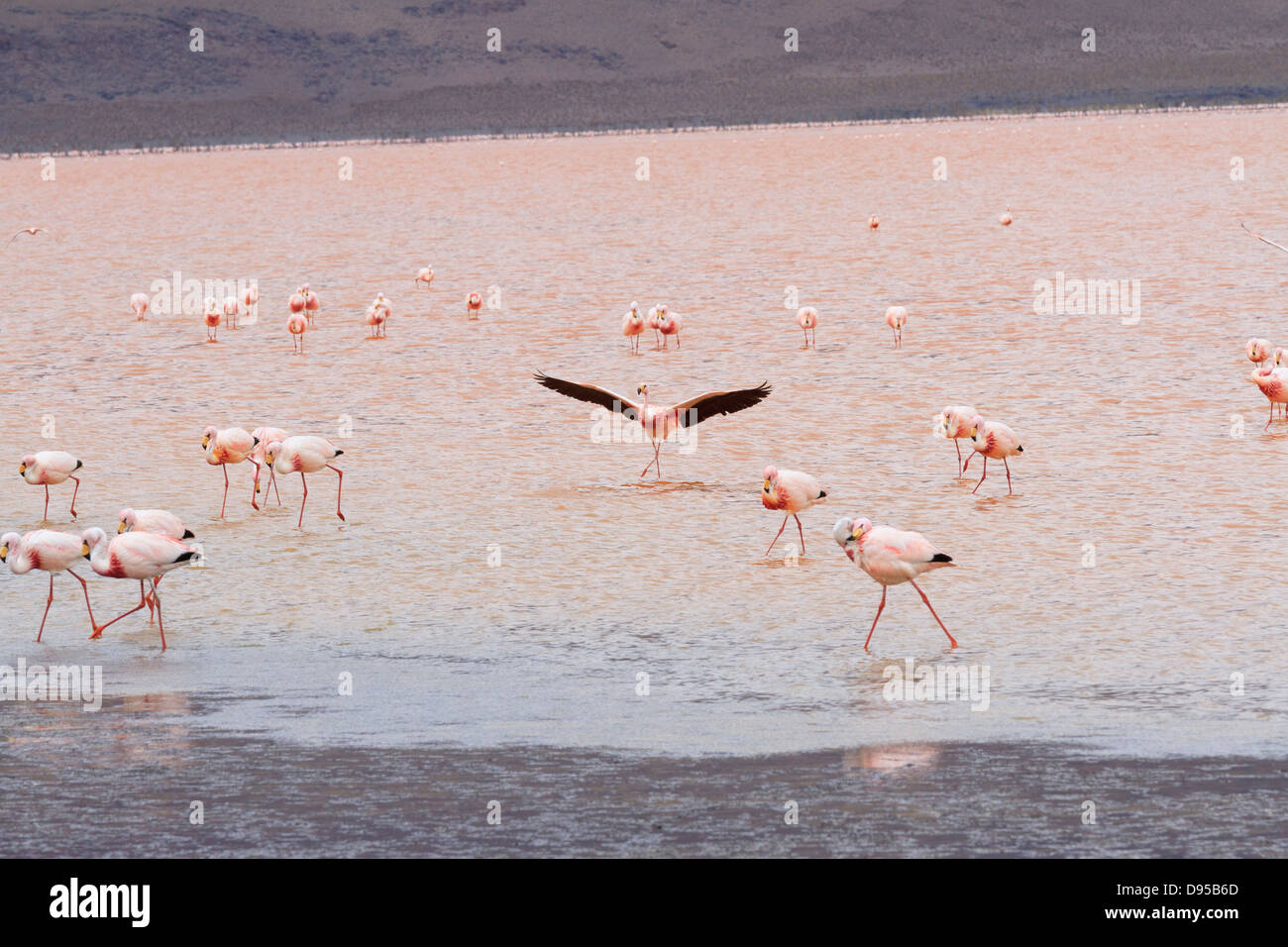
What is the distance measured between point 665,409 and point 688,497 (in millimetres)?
690

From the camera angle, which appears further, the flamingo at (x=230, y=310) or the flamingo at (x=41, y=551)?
the flamingo at (x=230, y=310)

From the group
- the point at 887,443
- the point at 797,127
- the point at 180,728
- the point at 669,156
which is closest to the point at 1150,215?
the point at 887,443

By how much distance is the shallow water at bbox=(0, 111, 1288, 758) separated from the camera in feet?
26.3

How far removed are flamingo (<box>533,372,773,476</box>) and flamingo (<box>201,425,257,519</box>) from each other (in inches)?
75.2

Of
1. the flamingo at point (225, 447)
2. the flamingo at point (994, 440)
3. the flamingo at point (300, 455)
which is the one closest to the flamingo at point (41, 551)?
the flamingo at point (300, 455)

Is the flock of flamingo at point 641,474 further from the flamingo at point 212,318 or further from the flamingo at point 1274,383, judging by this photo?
the flamingo at point 212,318

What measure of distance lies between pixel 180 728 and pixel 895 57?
641ft

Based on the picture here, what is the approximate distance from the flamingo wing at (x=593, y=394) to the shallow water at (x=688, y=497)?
0.51 meters

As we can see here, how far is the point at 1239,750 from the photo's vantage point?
23.0 ft

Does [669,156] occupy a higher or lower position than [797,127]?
lower

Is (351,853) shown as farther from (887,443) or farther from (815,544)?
(887,443)

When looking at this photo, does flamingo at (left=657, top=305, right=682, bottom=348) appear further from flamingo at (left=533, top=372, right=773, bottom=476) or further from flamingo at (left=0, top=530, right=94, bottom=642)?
flamingo at (left=0, top=530, right=94, bottom=642)

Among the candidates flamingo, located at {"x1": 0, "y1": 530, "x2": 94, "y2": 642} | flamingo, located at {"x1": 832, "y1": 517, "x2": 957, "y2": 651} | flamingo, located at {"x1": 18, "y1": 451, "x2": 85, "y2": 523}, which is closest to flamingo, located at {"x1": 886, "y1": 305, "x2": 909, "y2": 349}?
flamingo, located at {"x1": 18, "y1": 451, "x2": 85, "y2": 523}

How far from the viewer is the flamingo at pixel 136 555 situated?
8953 millimetres
